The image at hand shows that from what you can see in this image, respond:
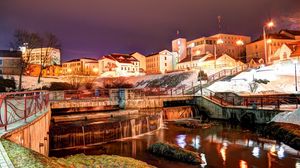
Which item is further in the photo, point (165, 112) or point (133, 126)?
point (165, 112)

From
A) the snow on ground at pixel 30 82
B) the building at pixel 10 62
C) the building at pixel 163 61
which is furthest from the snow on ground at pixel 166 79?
the building at pixel 163 61

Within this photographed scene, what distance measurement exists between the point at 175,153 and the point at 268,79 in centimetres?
3406

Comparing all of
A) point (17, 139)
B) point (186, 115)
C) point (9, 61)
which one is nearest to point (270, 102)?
point (186, 115)

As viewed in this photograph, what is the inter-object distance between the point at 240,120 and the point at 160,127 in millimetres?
8314

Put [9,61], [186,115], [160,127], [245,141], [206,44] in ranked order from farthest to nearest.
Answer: [206,44]
[9,61]
[186,115]
[160,127]
[245,141]

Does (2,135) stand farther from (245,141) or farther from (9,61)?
(9,61)

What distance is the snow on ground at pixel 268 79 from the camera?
1528 inches

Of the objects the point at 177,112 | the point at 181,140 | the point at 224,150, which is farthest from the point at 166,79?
the point at 224,150

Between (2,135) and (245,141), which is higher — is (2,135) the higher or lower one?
→ the higher one

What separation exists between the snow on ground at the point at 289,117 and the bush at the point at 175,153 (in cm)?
936

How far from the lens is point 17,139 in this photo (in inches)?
309

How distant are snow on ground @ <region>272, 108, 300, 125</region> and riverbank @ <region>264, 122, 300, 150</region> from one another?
55 cm

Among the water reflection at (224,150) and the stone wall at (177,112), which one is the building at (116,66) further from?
the water reflection at (224,150)

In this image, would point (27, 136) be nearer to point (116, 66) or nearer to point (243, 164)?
point (243, 164)
